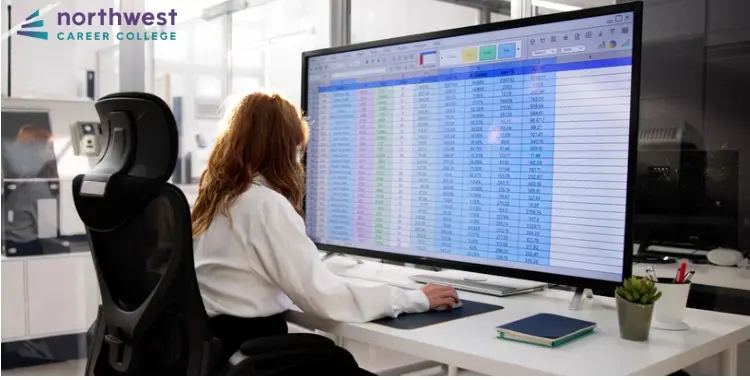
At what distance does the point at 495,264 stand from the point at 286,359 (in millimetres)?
654

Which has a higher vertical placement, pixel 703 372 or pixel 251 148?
pixel 251 148

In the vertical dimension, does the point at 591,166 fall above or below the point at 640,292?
above

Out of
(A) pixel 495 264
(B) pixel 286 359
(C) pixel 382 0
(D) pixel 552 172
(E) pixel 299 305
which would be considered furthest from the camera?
(C) pixel 382 0

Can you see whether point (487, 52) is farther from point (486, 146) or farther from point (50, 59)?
point (50, 59)

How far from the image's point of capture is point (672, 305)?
1.48m

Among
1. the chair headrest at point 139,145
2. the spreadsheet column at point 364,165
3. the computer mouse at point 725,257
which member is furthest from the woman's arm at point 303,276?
the computer mouse at point 725,257

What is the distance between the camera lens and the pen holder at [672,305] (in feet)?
4.86

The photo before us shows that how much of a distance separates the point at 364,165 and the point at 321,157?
202mm

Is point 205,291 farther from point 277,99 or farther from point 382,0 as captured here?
point 382,0

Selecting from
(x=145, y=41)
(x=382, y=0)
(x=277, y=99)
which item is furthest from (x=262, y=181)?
(x=382, y=0)

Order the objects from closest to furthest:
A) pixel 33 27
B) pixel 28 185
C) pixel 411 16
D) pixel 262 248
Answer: pixel 262 248, pixel 33 27, pixel 28 185, pixel 411 16

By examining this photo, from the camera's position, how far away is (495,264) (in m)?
1.82

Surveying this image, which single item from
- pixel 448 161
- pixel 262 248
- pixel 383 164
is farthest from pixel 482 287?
pixel 262 248

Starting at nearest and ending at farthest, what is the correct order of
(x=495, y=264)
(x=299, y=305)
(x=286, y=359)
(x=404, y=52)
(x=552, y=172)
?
(x=286, y=359), (x=299, y=305), (x=552, y=172), (x=495, y=264), (x=404, y=52)
